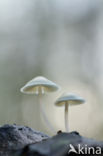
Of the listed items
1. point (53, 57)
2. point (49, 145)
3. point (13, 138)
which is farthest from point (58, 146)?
point (53, 57)

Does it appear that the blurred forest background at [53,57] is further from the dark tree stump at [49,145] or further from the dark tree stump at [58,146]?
the dark tree stump at [58,146]

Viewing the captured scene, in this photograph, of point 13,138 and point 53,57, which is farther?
point 53,57

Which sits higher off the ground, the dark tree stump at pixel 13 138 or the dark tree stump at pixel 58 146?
the dark tree stump at pixel 58 146

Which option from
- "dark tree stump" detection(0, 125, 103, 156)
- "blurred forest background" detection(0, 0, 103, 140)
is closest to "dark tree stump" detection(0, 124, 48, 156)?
"dark tree stump" detection(0, 125, 103, 156)

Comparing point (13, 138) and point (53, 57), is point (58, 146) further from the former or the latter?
point (53, 57)

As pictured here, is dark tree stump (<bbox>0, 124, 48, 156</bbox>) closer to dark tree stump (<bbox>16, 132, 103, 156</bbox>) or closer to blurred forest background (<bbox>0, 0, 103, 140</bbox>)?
dark tree stump (<bbox>16, 132, 103, 156</bbox>)

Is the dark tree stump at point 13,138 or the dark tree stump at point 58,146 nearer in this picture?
the dark tree stump at point 58,146

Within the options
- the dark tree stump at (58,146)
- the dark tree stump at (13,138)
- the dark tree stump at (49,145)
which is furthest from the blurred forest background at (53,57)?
the dark tree stump at (58,146)

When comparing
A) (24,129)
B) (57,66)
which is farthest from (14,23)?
(24,129)

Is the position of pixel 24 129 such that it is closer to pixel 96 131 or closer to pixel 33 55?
pixel 96 131
